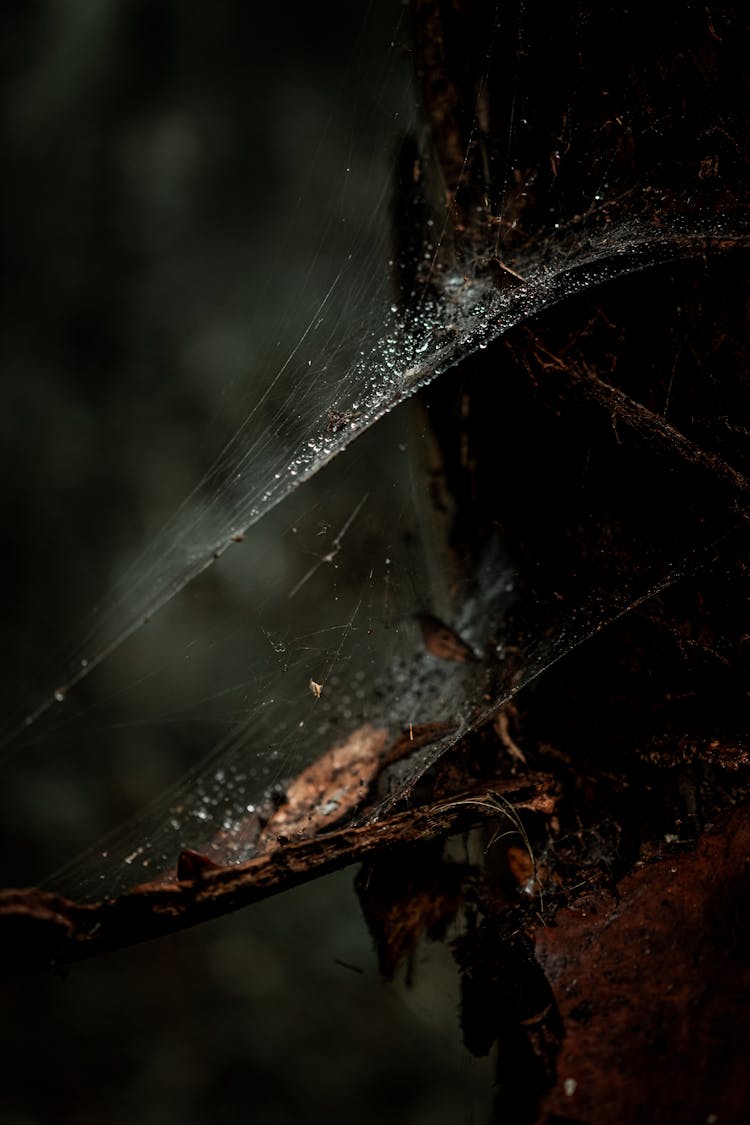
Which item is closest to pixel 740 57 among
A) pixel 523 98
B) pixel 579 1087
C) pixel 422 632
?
pixel 523 98

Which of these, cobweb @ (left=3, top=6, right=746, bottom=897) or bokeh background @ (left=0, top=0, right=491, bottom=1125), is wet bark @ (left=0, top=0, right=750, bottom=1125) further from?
bokeh background @ (left=0, top=0, right=491, bottom=1125)

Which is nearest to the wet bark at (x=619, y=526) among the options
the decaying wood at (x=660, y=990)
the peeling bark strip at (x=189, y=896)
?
the decaying wood at (x=660, y=990)

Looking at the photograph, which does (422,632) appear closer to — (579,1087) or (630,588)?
(630,588)

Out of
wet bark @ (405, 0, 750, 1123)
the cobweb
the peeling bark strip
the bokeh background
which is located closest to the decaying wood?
wet bark @ (405, 0, 750, 1123)

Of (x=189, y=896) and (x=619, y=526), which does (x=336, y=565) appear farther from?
(x=189, y=896)

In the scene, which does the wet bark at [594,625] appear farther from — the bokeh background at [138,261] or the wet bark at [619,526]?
the bokeh background at [138,261]

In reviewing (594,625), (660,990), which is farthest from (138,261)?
(660,990)
